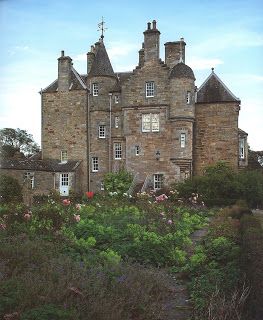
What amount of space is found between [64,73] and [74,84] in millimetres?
1222

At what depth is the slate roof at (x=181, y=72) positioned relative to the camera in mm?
28875

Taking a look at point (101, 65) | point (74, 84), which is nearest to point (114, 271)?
point (101, 65)

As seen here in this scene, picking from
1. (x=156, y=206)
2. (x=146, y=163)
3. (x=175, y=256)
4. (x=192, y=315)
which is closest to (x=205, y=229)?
(x=156, y=206)

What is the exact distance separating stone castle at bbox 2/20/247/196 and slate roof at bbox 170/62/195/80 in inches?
1.3

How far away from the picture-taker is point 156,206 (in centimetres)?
1680

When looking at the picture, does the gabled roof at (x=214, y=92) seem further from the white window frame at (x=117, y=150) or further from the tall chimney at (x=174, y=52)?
the white window frame at (x=117, y=150)

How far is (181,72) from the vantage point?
28922 mm

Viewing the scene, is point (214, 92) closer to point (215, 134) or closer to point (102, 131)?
point (215, 134)

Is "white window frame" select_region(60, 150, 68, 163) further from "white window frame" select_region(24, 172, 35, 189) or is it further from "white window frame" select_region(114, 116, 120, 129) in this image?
"white window frame" select_region(114, 116, 120, 129)

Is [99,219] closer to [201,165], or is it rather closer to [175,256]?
[175,256]

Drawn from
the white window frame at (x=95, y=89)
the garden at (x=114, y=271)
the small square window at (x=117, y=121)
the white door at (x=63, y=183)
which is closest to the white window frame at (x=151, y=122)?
the small square window at (x=117, y=121)

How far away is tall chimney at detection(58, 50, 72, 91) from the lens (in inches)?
1290

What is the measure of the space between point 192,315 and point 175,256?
2.99 meters


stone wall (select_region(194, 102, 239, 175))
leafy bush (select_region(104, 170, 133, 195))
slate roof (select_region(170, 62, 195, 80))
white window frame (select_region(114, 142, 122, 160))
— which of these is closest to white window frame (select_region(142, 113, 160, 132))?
white window frame (select_region(114, 142, 122, 160))
